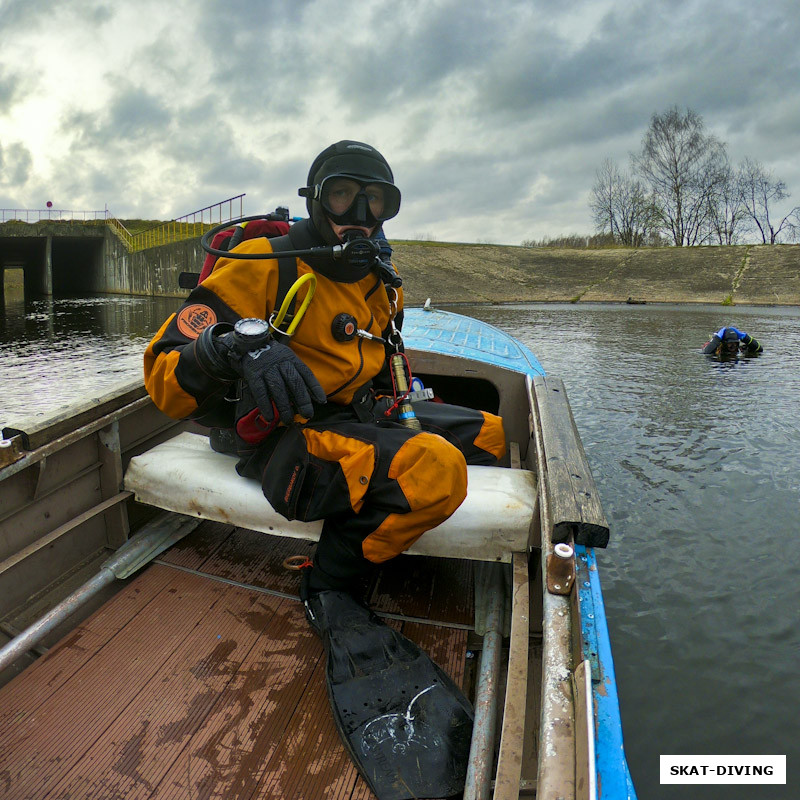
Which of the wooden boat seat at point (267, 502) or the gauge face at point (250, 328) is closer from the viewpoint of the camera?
the gauge face at point (250, 328)

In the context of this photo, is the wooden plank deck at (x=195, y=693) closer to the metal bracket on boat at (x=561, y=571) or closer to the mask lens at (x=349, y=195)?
the metal bracket on boat at (x=561, y=571)

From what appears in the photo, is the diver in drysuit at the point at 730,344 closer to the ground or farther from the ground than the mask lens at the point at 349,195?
closer to the ground

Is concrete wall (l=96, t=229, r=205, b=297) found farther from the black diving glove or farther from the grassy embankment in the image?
the black diving glove

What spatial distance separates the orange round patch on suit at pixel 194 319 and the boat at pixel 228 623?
0.72m

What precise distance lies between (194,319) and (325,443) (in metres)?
0.67

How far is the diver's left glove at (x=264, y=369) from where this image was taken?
6.39 feet

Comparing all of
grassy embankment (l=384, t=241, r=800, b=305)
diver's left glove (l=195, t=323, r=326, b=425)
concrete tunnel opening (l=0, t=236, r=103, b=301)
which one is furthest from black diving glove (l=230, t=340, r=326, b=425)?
concrete tunnel opening (l=0, t=236, r=103, b=301)

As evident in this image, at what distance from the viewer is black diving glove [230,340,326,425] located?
195cm

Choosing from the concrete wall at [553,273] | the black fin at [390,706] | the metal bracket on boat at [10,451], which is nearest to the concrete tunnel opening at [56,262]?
the concrete wall at [553,273]

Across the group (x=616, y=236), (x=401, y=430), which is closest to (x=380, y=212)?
(x=401, y=430)

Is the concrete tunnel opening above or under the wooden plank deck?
above

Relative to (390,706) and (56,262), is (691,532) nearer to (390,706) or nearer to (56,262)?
(390,706)

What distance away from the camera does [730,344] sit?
12.2m

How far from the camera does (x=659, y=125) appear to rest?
4528cm
